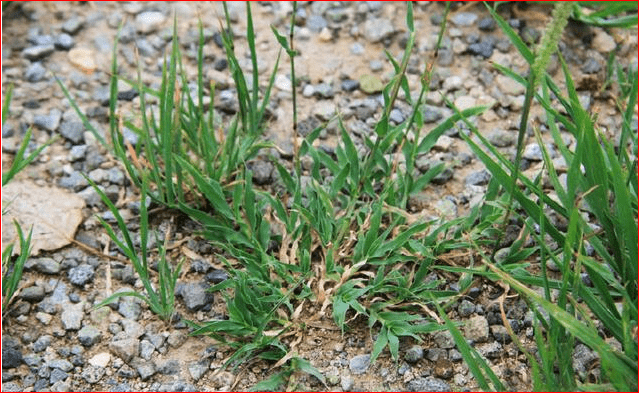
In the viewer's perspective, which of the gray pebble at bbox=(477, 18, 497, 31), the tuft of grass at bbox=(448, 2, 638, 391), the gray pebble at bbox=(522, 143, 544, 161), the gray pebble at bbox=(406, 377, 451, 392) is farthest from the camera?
the gray pebble at bbox=(477, 18, 497, 31)

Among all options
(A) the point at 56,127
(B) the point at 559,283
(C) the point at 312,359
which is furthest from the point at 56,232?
(B) the point at 559,283

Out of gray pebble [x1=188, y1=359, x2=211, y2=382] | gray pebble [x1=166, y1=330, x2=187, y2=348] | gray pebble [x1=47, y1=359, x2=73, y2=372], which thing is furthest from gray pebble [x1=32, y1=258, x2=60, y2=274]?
gray pebble [x1=188, y1=359, x2=211, y2=382]

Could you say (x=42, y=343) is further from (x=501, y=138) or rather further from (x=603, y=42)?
(x=603, y=42)

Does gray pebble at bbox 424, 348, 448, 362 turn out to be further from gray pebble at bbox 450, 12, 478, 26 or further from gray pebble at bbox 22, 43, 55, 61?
gray pebble at bbox 22, 43, 55, 61

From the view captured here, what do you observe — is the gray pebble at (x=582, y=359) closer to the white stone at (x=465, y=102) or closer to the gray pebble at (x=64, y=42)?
the white stone at (x=465, y=102)

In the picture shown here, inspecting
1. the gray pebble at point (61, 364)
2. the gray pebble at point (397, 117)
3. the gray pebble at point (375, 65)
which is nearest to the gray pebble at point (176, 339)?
the gray pebble at point (61, 364)
